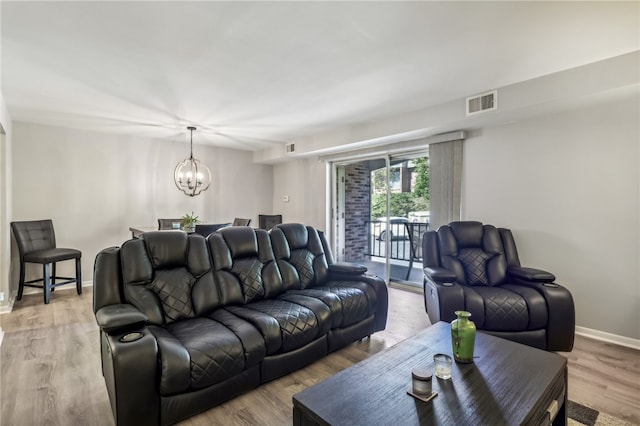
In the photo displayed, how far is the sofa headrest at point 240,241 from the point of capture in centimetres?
266

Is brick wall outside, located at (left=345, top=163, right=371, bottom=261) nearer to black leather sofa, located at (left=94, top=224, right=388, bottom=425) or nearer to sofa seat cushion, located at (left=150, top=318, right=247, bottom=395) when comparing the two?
black leather sofa, located at (left=94, top=224, right=388, bottom=425)

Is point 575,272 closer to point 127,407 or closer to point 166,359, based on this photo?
point 166,359

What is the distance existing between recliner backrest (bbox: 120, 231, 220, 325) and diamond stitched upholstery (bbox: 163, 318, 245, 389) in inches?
8.8

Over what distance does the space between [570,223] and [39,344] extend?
5.23 metres

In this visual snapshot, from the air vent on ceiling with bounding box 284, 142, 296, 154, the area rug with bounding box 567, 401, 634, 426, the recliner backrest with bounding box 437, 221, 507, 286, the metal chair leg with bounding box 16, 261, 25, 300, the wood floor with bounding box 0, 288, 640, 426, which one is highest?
the air vent on ceiling with bounding box 284, 142, 296, 154

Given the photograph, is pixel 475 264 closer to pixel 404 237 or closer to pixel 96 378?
pixel 404 237

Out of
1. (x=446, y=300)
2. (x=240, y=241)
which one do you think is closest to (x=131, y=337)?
(x=240, y=241)

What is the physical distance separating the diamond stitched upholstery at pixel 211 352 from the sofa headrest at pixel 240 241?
79 cm

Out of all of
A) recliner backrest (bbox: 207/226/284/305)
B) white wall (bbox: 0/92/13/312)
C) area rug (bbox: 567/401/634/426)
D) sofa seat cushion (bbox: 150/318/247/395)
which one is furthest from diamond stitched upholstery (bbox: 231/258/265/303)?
white wall (bbox: 0/92/13/312)

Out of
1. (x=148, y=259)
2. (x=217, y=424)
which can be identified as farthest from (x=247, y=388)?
(x=148, y=259)

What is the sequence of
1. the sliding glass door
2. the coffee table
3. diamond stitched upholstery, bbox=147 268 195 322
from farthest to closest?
the sliding glass door
diamond stitched upholstery, bbox=147 268 195 322
the coffee table

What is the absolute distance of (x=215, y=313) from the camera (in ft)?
7.47

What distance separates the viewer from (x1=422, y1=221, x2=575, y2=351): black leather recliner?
8.17 feet

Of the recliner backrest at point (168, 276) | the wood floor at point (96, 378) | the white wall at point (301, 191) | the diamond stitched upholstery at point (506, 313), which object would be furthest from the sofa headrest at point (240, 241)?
the white wall at point (301, 191)
